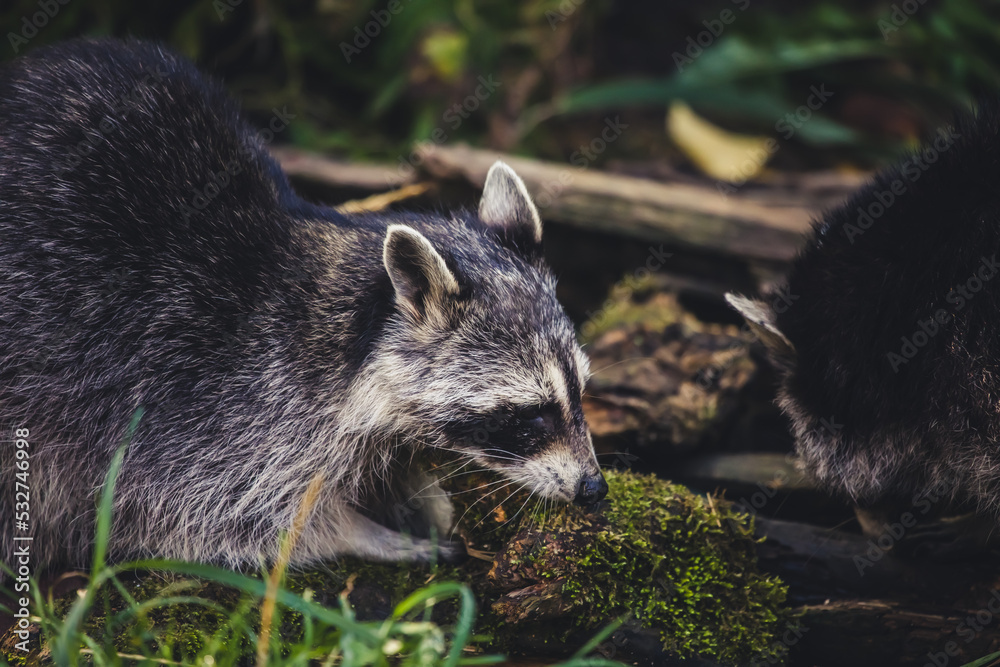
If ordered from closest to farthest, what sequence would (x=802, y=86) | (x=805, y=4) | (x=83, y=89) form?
(x=83, y=89) < (x=802, y=86) < (x=805, y=4)

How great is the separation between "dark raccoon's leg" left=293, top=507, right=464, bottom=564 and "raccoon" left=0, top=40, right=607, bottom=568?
0.01 metres

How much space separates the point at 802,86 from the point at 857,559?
7804 millimetres

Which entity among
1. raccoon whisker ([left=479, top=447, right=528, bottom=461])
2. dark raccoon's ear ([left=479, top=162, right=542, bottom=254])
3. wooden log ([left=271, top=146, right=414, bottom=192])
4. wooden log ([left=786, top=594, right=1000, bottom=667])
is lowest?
wooden log ([left=786, top=594, right=1000, bottom=667])

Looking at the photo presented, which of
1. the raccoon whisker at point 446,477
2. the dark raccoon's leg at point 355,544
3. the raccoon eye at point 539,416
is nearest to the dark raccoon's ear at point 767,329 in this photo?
the raccoon eye at point 539,416

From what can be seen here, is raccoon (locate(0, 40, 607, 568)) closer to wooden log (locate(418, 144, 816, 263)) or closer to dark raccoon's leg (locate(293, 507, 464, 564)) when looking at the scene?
dark raccoon's leg (locate(293, 507, 464, 564))

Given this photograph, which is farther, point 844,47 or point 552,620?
point 844,47

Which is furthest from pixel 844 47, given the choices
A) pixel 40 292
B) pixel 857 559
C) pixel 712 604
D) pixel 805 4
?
pixel 40 292

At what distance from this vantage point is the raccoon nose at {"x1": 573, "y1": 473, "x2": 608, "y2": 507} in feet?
15.2

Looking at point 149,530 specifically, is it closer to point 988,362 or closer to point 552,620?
point 552,620

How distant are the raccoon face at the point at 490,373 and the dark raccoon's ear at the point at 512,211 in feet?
1.66

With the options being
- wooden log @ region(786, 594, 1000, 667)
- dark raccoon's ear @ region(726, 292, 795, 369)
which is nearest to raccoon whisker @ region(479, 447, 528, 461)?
dark raccoon's ear @ region(726, 292, 795, 369)

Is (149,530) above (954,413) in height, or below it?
below

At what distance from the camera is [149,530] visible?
5082 millimetres

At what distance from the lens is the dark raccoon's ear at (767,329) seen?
17.1ft
